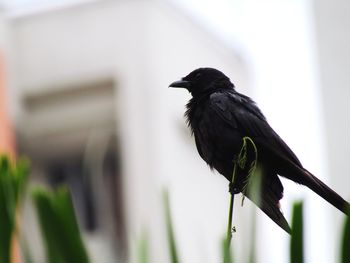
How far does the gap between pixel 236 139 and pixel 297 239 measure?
0.34 m

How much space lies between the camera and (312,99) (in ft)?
6.61

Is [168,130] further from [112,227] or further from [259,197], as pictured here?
[259,197]

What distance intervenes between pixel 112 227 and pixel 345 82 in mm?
17746

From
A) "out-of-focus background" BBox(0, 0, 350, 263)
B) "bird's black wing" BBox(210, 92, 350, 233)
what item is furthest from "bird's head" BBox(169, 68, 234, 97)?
"out-of-focus background" BBox(0, 0, 350, 263)

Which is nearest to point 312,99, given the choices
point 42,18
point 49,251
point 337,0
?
point 337,0

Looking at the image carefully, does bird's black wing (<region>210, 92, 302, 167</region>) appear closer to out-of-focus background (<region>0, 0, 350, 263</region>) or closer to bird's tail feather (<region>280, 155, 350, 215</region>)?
bird's tail feather (<region>280, 155, 350, 215</region>)

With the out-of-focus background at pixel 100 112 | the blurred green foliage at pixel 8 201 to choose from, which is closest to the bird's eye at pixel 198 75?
the blurred green foliage at pixel 8 201

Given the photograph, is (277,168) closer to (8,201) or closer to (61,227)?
(61,227)

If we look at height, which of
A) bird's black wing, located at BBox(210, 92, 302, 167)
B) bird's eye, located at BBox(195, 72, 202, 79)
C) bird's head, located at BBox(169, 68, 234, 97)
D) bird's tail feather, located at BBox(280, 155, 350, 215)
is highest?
bird's eye, located at BBox(195, 72, 202, 79)

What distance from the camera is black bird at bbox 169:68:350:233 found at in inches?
62.7

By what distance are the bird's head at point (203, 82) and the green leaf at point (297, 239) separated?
0.86ft

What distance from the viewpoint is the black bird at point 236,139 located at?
1.59 m

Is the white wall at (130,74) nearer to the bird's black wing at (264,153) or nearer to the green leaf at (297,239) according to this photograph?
the bird's black wing at (264,153)

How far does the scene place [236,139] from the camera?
6.39 feet
